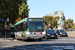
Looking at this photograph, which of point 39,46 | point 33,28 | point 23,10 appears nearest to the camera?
point 39,46

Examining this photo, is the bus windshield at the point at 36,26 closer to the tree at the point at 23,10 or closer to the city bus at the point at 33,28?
the city bus at the point at 33,28

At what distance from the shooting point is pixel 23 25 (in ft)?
71.1

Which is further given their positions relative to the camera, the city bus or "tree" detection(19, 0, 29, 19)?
"tree" detection(19, 0, 29, 19)

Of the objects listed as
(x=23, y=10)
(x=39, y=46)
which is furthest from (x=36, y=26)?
(x=23, y=10)

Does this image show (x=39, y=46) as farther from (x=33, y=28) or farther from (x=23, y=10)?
(x=23, y=10)

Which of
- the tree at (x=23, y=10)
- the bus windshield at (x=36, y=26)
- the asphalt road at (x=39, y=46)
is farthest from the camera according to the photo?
the tree at (x=23, y=10)

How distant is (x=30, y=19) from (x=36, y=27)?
46.1 inches

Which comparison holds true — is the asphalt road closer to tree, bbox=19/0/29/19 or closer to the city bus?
the city bus

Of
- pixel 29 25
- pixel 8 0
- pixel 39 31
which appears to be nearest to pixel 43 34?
pixel 39 31

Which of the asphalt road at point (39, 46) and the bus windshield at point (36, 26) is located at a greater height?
the bus windshield at point (36, 26)

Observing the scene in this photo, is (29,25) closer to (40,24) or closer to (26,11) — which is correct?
(40,24)

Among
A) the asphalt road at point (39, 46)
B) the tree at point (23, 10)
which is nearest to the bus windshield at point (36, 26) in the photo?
the asphalt road at point (39, 46)

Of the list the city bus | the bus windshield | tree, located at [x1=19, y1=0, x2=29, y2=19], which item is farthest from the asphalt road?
tree, located at [x1=19, y1=0, x2=29, y2=19]

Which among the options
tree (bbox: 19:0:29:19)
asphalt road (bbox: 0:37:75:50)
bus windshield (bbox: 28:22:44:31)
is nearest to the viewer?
asphalt road (bbox: 0:37:75:50)
